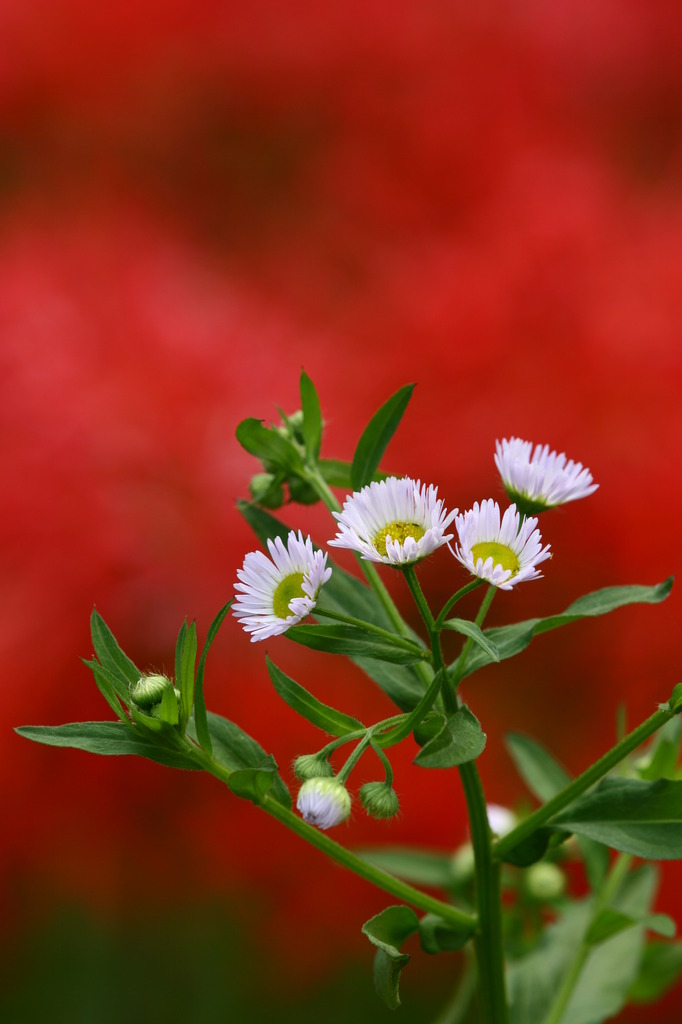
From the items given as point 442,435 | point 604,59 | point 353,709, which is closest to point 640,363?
point 442,435

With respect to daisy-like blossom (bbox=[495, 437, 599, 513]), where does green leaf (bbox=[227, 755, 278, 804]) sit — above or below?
below

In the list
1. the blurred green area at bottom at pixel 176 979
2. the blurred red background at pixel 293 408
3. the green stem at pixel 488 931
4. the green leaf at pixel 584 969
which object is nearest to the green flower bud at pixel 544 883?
the green leaf at pixel 584 969

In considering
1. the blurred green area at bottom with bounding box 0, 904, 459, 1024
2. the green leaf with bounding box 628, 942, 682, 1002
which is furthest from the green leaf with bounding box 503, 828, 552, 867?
the blurred green area at bottom with bounding box 0, 904, 459, 1024

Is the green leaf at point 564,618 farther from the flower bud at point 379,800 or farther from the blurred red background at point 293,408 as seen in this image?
the blurred red background at point 293,408

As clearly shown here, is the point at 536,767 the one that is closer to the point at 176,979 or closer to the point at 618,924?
the point at 618,924

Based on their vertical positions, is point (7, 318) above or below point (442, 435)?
above

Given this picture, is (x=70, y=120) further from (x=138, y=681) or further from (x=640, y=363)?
(x=138, y=681)

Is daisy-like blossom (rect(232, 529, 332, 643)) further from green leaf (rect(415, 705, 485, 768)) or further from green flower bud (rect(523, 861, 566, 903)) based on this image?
green flower bud (rect(523, 861, 566, 903))
